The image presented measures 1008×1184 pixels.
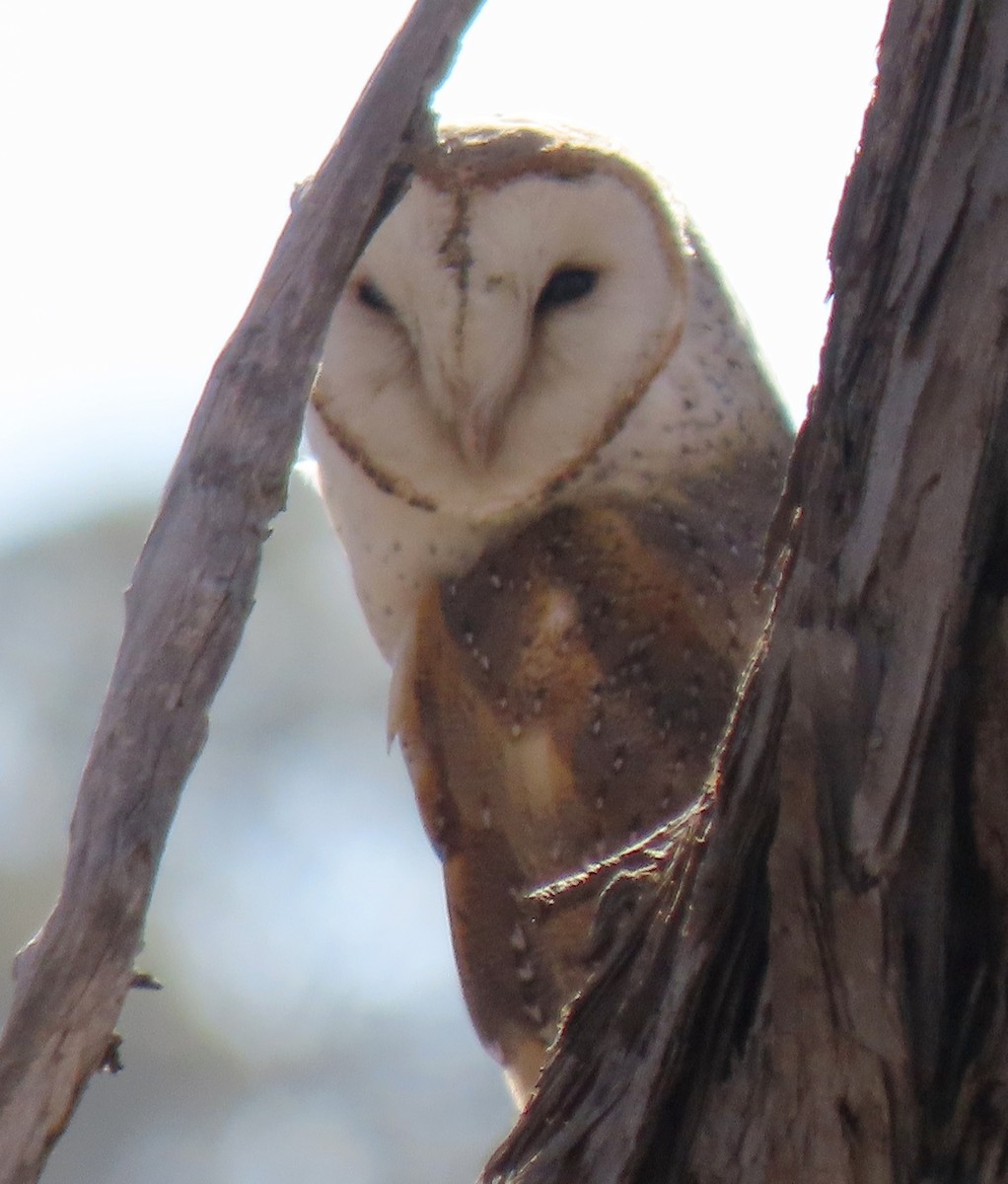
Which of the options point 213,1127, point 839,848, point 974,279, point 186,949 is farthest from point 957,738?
point 186,949

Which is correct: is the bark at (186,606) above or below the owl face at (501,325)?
below

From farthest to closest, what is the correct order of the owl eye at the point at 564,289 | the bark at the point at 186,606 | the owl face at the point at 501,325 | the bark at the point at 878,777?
1. the owl eye at the point at 564,289
2. the owl face at the point at 501,325
3. the bark at the point at 186,606
4. the bark at the point at 878,777

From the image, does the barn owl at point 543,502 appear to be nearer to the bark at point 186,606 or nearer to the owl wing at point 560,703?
the owl wing at point 560,703

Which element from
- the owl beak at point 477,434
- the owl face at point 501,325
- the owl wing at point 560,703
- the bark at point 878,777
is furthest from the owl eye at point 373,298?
the bark at point 878,777

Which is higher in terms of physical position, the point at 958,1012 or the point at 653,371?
the point at 653,371

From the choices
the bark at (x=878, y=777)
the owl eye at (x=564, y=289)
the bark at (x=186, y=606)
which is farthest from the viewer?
the owl eye at (x=564, y=289)

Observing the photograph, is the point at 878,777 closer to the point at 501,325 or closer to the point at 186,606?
the point at 186,606

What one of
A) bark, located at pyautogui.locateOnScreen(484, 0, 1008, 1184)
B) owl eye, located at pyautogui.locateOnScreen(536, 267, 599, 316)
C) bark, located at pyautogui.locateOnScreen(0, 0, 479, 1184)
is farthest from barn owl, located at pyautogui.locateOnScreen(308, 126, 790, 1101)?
bark, located at pyautogui.locateOnScreen(484, 0, 1008, 1184)

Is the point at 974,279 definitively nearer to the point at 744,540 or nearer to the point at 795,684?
the point at 795,684
